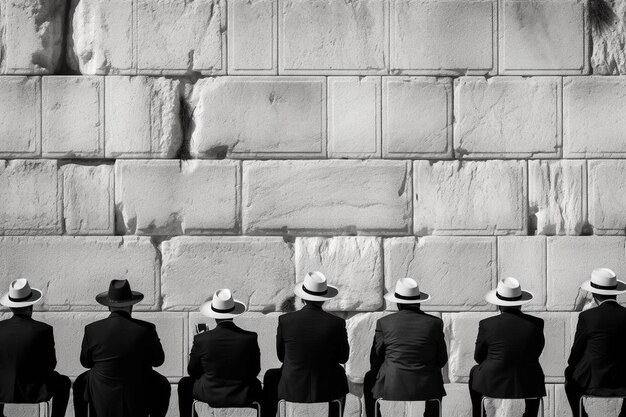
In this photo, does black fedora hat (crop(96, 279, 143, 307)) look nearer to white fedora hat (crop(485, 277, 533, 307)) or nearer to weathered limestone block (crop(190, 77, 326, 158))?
weathered limestone block (crop(190, 77, 326, 158))

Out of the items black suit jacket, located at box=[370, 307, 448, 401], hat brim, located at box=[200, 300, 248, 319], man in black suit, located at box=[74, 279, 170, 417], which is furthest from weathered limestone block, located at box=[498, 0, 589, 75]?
man in black suit, located at box=[74, 279, 170, 417]

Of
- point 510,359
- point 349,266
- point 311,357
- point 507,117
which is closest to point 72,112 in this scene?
point 349,266

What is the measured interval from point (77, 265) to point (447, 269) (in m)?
3.57

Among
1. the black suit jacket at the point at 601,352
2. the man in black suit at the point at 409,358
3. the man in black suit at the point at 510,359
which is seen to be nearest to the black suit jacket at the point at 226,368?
the man in black suit at the point at 409,358

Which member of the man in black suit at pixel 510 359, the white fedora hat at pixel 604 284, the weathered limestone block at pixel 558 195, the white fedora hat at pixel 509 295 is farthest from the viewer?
the weathered limestone block at pixel 558 195

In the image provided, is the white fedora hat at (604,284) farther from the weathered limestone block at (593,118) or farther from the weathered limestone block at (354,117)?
the weathered limestone block at (354,117)

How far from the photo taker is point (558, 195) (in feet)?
30.8

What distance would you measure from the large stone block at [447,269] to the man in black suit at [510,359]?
4.53ft

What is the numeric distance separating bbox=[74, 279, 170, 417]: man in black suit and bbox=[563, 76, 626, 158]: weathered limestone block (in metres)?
4.48

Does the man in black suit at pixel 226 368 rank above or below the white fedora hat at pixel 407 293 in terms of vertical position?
below

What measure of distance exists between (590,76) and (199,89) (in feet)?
12.5

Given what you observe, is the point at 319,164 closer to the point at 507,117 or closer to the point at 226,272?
the point at 226,272

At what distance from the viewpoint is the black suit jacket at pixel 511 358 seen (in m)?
7.72

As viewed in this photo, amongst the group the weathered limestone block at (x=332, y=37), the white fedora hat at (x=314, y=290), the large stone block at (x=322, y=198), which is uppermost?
the weathered limestone block at (x=332, y=37)
